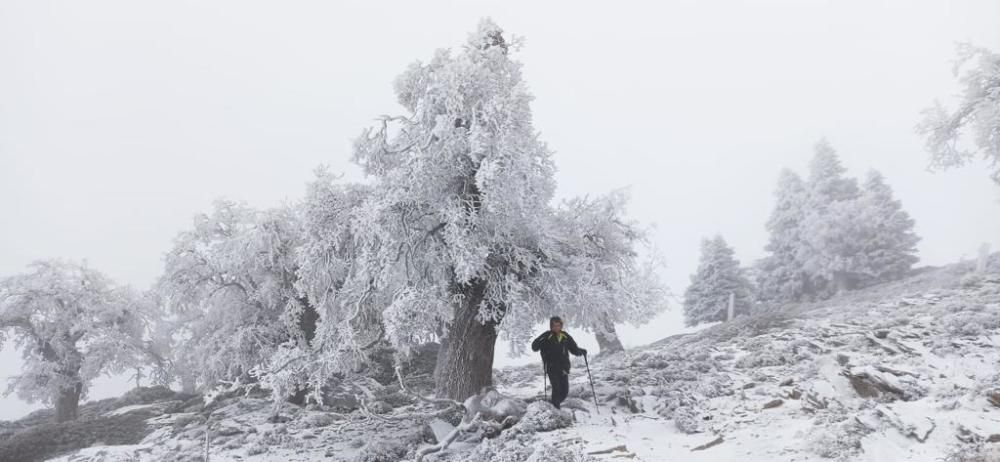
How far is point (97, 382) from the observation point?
22.1 metres

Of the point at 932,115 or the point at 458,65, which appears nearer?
the point at 458,65

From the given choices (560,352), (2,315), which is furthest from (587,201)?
(2,315)

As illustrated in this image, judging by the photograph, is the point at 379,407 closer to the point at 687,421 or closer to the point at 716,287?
the point at 687,421

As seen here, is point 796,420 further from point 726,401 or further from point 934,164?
point 934,164

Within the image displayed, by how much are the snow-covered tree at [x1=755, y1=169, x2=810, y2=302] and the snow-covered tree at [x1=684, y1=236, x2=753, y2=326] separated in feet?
5.89

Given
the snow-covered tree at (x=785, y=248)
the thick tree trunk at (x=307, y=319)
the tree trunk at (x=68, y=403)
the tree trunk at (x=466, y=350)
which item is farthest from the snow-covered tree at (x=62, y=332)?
the snow-covered tree at (x=785, y=248)

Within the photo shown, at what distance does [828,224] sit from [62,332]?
127 feet

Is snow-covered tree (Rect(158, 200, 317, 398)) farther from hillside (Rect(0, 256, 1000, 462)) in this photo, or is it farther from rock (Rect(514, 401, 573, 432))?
rock (Rect(514, 401, 573, 432))

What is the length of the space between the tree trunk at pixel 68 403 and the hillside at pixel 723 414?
310 inches

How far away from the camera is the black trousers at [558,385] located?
33.0ft

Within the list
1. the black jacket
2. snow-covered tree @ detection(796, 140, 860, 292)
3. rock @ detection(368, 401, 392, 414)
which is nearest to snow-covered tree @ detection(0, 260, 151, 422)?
rock @ detection(368, 401, 392, 414)

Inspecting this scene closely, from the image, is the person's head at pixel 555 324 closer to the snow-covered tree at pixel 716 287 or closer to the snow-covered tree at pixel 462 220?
the snow-covered tree at pixel 462 220

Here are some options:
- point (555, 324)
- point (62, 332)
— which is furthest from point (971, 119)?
point (62, 332)

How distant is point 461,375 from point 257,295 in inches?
347
